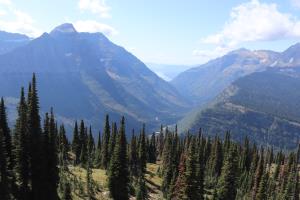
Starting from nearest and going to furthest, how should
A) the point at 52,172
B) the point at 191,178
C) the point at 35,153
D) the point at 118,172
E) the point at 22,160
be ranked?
1. the point at 191,178
2. the point at 22,160
3. the point at 35,153
4. the point at 52,172
5. the point at 118,172

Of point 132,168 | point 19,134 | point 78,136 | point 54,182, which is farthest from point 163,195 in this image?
point 19,134

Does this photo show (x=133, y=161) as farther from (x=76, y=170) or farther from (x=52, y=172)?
(x=52, y=172)

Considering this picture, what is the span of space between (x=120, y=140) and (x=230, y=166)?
31650mm

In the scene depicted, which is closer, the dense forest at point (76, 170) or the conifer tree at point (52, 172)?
the dense forest at point (76, 170)

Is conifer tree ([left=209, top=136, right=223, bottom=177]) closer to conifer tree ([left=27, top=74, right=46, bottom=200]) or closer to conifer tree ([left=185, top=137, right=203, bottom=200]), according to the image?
conifer tree ([left=185, top=137, right=203, bottom=200])

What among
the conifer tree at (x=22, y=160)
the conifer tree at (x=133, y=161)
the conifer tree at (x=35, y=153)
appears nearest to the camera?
the conifer tree at (x=22, y=160)

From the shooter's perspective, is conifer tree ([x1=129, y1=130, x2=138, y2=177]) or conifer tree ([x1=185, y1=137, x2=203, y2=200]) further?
conifer tree ([x1=129, y1=130, x2=138, y2=177])

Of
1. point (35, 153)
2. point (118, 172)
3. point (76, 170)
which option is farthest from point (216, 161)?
point (35, 153)

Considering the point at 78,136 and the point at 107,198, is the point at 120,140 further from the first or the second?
the point at 78,136

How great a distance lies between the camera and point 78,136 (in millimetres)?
141625

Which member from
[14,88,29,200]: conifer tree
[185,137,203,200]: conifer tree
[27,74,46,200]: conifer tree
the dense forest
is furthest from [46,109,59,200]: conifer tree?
[185,137,203,200]: conifer tree

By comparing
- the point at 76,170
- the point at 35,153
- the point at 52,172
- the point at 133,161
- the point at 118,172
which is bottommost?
the point at 133,161

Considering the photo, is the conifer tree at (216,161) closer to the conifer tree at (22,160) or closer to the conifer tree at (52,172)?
the conifer tree at (52,172)

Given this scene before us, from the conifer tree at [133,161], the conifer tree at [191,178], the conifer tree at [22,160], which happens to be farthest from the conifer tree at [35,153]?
the conifer tree at [133,161]
